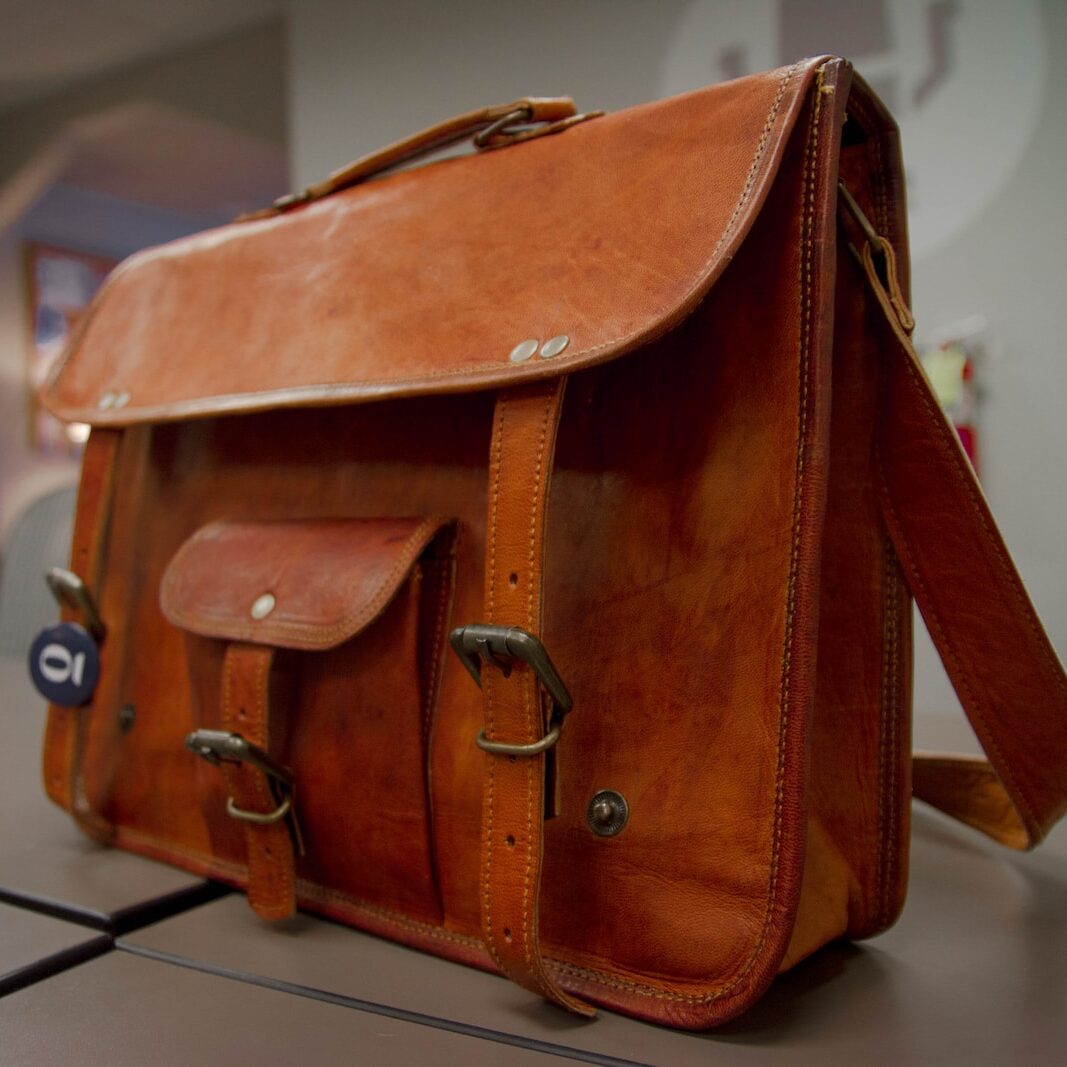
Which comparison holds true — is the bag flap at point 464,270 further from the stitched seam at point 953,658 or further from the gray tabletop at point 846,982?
the gray tabletop at point 846,982

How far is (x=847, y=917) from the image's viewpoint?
0.58 m

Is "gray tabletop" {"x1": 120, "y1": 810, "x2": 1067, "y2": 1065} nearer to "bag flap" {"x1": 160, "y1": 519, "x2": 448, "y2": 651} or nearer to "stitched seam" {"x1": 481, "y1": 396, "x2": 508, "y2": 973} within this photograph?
"stitched seam" {"x1": 481, "y1": 396, "x2": 508, "y2": 973}

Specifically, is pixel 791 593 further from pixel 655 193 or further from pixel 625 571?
pixel 655 193

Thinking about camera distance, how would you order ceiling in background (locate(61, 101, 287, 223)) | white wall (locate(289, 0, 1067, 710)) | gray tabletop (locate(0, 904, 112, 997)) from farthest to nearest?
ceiling in background (locate(61, 101, 287, 223))
white wall (locate(289, 0, 1067, 710))
gray tabletop (locate(0, 904, 112, 997))

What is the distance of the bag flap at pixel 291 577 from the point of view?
605mm

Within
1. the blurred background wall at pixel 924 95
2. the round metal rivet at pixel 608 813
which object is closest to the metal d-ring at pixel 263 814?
the round metal rivet at pixel 608 813

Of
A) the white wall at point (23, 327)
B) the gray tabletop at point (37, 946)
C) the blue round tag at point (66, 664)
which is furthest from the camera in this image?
the white wall at point (23, 327)

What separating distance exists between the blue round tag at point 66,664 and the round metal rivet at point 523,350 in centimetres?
45

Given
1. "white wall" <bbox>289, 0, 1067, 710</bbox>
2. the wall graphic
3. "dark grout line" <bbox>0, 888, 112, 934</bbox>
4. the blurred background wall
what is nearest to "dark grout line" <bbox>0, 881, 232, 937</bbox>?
"dark grout line" <bbox>0, 888, 112, 934</bbox>

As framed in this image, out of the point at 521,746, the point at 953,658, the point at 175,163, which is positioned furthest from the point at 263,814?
the point at 175,163

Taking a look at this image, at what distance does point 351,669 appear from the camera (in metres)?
0.64

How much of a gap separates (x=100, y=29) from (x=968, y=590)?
3277 mm

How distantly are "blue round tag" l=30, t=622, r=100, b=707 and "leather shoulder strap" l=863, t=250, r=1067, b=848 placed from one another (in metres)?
0.60

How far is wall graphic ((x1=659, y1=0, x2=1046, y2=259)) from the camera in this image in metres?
1.35
